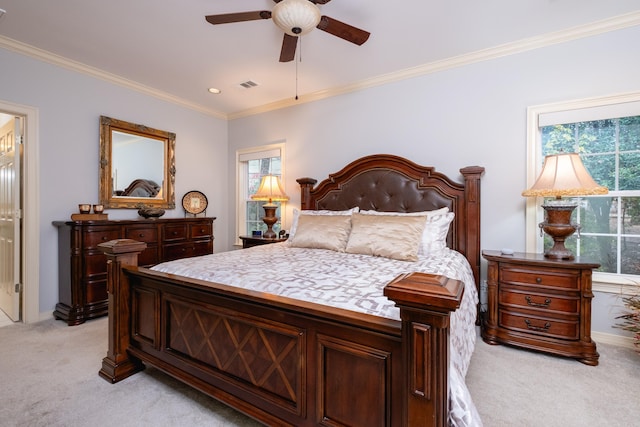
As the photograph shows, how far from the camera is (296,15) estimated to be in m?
1.83

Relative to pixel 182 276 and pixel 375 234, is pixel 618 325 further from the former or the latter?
pixel 182 276

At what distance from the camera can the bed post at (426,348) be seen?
0.90 metres

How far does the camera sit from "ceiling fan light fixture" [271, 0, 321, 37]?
70.4 inches

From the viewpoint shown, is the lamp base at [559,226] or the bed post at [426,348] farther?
the lamp base at [559,226]

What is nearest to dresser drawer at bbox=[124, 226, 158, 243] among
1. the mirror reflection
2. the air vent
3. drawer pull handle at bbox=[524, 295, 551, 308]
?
the mirror reflection

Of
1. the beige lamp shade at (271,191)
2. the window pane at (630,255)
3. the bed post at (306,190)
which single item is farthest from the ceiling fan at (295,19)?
the window pane at (630,255)

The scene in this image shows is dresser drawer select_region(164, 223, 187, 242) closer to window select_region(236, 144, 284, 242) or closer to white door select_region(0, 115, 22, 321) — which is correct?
window select_region(236, 144, 284, 242)

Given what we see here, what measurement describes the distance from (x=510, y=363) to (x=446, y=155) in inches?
76.4

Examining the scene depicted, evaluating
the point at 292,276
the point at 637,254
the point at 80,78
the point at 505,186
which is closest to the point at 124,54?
the point at 80,78

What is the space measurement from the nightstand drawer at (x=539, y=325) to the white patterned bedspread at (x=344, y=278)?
0.64m

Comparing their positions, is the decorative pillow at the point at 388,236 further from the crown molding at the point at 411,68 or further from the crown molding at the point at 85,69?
the crown molding at the point at 85,69

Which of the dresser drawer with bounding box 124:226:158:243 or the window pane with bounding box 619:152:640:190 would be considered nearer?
the window pane with bounding box 619:152:640:190

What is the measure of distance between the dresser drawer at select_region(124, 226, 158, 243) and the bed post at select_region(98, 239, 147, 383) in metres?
1.41

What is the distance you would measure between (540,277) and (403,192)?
1.38 metres
